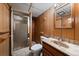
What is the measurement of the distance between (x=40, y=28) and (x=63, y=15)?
0.41 metres

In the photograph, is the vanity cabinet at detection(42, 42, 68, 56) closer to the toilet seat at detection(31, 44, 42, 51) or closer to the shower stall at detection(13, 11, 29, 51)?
the toilet seat at detection(31, 44, 42, 51)

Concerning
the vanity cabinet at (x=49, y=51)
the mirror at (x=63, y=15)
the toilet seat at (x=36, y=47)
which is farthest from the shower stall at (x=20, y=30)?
the mirror at (x=63, y=15)

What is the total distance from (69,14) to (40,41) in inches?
23.7

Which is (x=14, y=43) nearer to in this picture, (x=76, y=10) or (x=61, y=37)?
(x=61, y=37)

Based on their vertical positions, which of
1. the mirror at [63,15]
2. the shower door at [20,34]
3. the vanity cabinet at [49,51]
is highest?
the mirror at [63,15]

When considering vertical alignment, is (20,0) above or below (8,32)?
above

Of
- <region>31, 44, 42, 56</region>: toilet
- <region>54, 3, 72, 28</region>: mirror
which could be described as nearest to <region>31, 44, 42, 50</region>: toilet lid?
<region>31, 44, 42, 56</region>: toilet

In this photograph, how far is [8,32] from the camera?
1.47m

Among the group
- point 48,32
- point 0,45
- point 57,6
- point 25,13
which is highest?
point 57,6

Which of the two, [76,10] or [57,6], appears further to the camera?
[57,6]

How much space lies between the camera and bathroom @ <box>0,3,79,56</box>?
1.45 metres

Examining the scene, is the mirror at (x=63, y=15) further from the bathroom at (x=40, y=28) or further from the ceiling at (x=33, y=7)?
the ceiling at (x=33, y=7)

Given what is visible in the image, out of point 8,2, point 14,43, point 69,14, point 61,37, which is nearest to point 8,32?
point 14,43

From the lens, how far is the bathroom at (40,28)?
1447 mm
